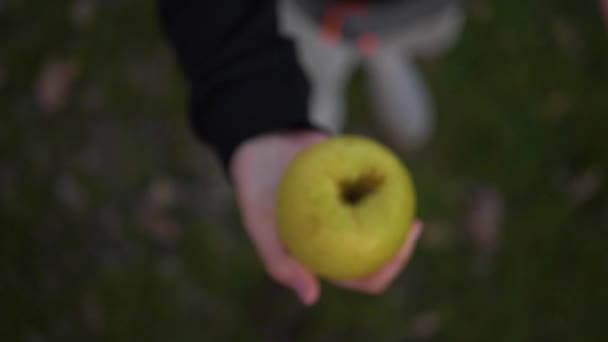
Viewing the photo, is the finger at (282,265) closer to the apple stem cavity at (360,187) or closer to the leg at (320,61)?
the apple stem cavity at (360,187)

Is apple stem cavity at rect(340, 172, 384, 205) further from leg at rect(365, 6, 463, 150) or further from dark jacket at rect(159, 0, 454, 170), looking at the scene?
leg at rect(365, 6, 463, 150)

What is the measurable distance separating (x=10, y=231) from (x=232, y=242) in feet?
1.91

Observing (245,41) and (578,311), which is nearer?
(245,41)

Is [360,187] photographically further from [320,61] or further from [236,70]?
[320,61]

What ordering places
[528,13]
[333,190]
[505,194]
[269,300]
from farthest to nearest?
[528,13] → [505,194] → [269,300] → [333,190]

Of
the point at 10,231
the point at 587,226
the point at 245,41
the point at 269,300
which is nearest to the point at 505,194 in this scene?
the point at 587,226

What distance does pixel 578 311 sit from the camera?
1635mm

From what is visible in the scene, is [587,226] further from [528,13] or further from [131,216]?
[131,216]

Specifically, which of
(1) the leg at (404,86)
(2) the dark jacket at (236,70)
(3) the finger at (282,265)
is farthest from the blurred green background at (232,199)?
(2) the dark jacket at (236,70)

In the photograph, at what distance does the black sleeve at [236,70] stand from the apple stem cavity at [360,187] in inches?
7.5

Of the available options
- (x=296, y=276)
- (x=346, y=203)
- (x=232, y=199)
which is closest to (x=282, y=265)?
(x=296, y=276)

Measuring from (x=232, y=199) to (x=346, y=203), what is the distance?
33.0 inches

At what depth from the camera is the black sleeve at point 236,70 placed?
3.34 feet

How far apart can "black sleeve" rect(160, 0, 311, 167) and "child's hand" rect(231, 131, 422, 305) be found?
2 centimetres
